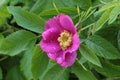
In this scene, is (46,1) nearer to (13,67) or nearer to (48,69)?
(48,69)

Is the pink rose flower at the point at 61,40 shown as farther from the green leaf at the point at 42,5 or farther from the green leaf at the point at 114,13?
the green leaf at the point at 42,5

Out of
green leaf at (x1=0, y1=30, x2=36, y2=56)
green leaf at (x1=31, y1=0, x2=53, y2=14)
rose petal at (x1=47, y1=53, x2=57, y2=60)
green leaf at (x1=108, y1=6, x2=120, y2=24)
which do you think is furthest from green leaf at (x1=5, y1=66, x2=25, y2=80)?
green leaf at (x1=108, y1=6, x2=120, y2=24)

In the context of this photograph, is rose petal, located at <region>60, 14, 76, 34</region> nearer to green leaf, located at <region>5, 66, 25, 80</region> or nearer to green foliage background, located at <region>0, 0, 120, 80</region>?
green foliage background, located at <region>0, 0, 120, 80</region>

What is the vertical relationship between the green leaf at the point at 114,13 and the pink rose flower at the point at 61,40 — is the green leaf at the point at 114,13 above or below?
above

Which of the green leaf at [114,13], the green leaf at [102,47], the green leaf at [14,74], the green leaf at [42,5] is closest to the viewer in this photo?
the green leaf at [114,13]

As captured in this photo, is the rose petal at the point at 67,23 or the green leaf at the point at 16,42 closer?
the rose petal at the point at 67,23

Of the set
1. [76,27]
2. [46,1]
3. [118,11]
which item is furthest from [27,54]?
Answer: [118,11]

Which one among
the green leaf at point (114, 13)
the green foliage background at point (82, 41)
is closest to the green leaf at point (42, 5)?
the green foliage background at point (82, 41)
